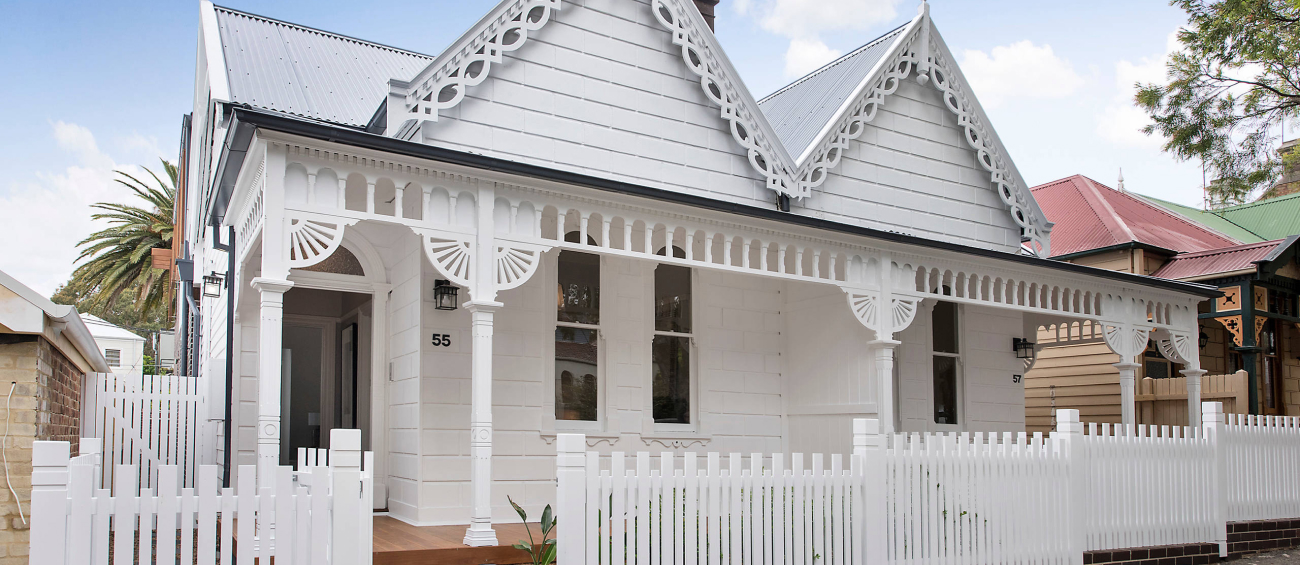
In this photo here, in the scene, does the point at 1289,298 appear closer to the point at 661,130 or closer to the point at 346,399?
the point at 661,130

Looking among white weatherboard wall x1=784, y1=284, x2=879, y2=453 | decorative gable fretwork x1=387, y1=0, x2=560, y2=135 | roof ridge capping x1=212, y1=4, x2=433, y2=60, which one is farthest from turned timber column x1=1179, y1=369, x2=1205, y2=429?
roof ridge capping x1=212, y1=4, x2=433, y2=60

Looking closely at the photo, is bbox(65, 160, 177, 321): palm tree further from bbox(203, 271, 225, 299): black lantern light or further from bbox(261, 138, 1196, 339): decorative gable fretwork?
bbox(261, 138, 1196, 339): decorative gable fretwork

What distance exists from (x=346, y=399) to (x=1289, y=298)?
595 inches

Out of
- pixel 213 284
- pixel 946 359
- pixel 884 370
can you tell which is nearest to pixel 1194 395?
pixel 946 359

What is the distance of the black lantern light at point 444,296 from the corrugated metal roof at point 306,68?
290 cm

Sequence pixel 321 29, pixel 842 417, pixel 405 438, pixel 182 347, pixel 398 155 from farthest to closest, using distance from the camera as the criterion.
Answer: pixel 182 347
pixel 321 29
pixel 842 417
pixel 405 438
pixel 398 155

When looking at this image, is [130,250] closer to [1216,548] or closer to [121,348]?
[121,348]

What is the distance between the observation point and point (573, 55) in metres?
10.3

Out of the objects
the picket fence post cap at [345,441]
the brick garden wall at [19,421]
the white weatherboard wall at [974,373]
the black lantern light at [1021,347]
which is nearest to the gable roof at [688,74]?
the black lantern light at [1021,347]

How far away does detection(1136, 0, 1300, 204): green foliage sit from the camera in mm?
15305

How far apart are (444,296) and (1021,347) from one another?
354 inches

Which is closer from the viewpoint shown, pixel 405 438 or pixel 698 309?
pixel 405 438

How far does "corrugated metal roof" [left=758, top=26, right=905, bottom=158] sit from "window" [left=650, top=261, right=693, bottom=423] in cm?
256

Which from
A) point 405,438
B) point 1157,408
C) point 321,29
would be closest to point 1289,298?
point 1157,408
